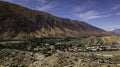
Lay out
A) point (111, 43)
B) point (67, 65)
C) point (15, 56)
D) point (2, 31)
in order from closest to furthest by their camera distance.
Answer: point (67, 65) < point (15, 56) < point (111, 43) < point (2, 31)

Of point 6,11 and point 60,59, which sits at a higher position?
point 6,11

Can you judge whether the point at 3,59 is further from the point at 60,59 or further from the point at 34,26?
the point at 34,26

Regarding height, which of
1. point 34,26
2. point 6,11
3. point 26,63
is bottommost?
point 26,63

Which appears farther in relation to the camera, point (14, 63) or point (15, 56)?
point (15, 56)

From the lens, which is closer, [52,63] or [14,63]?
[52,63]

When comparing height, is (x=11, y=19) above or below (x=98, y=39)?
above

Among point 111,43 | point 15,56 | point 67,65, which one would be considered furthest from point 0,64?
point 111,43

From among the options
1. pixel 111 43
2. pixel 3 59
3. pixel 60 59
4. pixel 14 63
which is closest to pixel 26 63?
pixel 14 63

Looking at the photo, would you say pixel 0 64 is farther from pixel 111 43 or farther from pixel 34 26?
pixel 34 26

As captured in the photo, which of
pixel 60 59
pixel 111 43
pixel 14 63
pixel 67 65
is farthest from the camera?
pixel 111 43
